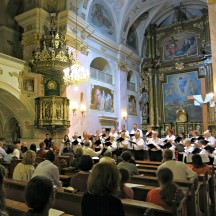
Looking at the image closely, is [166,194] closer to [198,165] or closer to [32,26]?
[198,165]

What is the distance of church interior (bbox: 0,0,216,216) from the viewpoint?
874 cm

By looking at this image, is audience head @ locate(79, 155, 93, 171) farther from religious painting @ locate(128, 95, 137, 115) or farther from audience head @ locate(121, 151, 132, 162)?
religious painting @ locate(128, 95, 137, 115)

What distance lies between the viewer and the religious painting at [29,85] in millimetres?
11445

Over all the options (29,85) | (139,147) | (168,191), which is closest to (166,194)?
(168,191)

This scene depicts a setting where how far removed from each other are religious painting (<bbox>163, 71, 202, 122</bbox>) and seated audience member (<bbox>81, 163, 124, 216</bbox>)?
15990mm

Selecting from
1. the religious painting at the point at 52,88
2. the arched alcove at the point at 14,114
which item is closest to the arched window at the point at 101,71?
the religious painting at the point at 52,88

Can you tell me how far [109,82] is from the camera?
16.3m

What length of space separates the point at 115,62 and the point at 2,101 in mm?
7689

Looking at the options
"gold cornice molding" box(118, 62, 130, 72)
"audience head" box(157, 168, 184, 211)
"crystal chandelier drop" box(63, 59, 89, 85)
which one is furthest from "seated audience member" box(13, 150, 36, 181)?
"gold cornice molding" box(118, 62, 130, 72)

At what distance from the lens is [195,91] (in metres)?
17.5

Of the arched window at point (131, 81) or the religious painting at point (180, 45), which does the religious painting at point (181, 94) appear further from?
the arched window at point (131, 81)

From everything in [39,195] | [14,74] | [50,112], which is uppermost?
[14,74]

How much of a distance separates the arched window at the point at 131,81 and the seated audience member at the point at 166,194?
51.6ft

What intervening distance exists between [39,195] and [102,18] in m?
15.4
